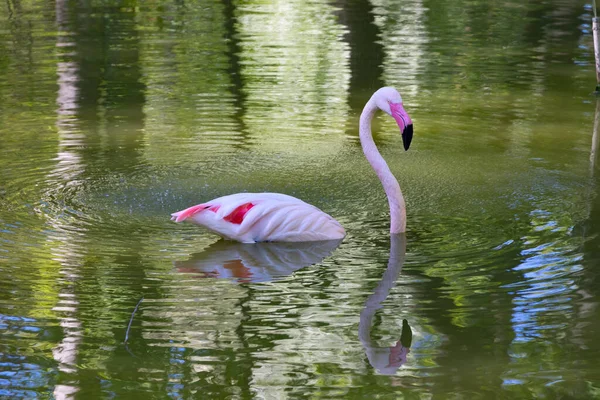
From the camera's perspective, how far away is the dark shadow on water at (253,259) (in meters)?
6.77

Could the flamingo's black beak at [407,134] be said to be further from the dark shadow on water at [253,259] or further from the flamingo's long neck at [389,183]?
→ the dark shadow on water at [253,259]

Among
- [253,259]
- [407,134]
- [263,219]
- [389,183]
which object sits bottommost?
[253,259]

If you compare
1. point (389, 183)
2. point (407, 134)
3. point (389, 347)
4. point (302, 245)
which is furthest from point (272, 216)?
point (389, 347)

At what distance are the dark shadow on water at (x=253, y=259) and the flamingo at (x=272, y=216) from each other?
0.07 m

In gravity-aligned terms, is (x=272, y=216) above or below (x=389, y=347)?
above

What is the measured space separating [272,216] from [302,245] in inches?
12.7

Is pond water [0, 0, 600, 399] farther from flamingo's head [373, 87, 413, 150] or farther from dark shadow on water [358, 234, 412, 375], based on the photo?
flamingo's head [373, 87, 413, 150]

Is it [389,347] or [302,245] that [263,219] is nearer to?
[302,245]

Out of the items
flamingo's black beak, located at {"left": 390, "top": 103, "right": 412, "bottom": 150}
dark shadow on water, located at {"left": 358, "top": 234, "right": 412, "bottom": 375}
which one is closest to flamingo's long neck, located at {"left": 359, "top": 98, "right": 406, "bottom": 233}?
flamingo's black beak, located at {"left": 390, "top": 103, "right": 412, "bottom": 150}

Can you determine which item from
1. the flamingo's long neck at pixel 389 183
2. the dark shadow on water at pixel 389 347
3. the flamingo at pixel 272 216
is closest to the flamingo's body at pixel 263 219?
the flamingo at pixel 272 216

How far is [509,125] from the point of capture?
1139 cm

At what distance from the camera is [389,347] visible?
553 centimetres

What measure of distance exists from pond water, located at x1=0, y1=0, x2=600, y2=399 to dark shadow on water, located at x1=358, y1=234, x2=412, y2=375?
0.05ft

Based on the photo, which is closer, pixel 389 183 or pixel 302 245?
pixel 302 245
